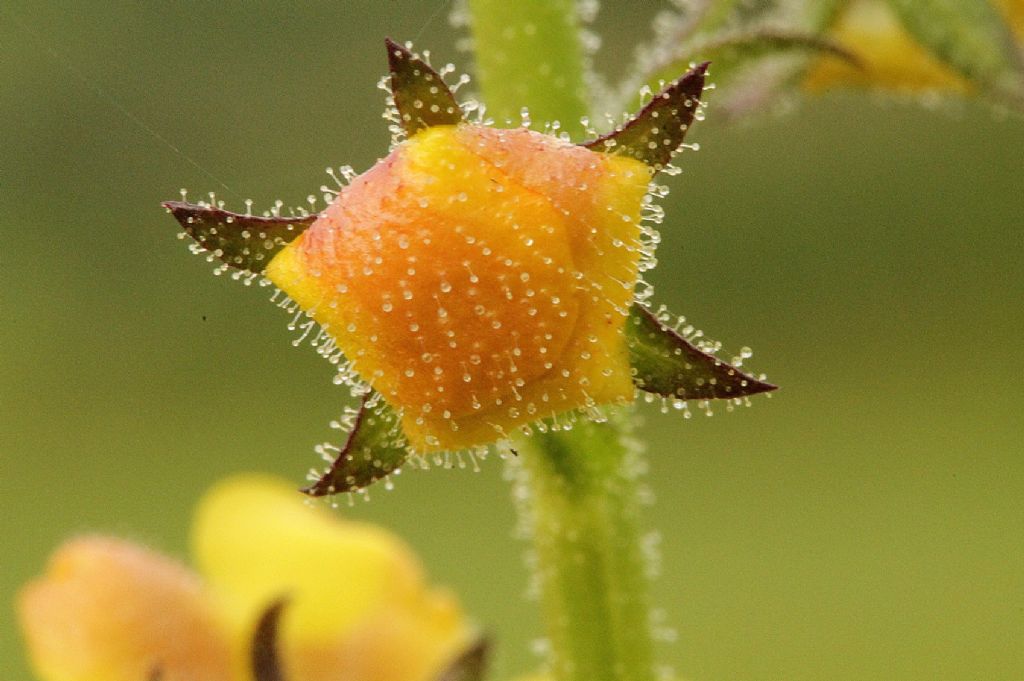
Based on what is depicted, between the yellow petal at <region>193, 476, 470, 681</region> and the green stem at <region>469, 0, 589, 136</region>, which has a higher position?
the green stem at <region>469, 0, 589, 136</region>

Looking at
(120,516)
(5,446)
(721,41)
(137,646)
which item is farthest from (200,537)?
(5,446)

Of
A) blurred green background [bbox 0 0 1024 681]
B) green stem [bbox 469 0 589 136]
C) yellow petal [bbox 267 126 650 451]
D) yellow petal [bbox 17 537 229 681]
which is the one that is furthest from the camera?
blurred green background [bbox 0 0 1024 681]

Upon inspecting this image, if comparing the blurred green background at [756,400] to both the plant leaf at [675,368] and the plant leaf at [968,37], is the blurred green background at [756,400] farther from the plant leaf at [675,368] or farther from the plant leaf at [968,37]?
the plant leaf at [675,368]

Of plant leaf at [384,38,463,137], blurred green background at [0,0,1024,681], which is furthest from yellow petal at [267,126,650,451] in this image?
blurred green background at [0,0,1024,681]

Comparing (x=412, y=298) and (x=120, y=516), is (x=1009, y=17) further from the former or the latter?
(x=120, y=516)

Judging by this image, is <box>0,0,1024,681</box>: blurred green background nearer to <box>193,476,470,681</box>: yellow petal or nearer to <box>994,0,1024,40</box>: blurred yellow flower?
<box>193,476,470,681</box>: yellow petal

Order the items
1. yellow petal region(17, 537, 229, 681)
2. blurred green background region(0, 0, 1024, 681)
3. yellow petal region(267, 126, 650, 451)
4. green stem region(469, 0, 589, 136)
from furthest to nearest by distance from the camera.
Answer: blurred green background region(0, 0, 1024, 681)
yellow petal region(17, 537, 229, 681)
green stem region(469, 0, 589, 136)
yellow petal region(267, 126, 650, 451)

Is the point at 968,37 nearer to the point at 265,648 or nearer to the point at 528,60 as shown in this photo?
the point at 528,60

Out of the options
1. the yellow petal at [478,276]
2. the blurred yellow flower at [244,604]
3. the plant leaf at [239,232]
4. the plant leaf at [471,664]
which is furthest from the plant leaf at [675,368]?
the blurred yellow flower at [244,604]
